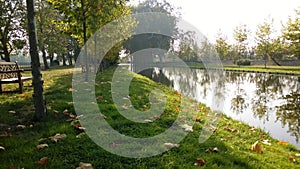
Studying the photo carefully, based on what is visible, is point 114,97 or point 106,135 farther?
point 114,97

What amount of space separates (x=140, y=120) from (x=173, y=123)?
2.70 ft

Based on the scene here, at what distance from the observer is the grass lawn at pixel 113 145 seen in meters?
3.70

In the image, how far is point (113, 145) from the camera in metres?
4.25

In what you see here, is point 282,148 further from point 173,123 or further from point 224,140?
point 173,123

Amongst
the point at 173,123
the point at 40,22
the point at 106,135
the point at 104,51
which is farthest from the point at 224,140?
the point at 40,22

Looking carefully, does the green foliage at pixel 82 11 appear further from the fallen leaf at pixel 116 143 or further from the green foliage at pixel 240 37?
the green foliage at pixel 240 37

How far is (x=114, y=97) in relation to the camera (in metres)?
8.24

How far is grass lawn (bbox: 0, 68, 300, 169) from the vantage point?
146 inches

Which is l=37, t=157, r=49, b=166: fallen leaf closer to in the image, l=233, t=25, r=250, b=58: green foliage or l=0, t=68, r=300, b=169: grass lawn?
l=0, t=68, r=300, b=169: grass lawn

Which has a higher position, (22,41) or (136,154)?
(22,41)

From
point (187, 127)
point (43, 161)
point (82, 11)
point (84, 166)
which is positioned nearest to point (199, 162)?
point (84, 166)

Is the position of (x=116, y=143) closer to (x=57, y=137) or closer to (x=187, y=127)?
(x=57, y=137)

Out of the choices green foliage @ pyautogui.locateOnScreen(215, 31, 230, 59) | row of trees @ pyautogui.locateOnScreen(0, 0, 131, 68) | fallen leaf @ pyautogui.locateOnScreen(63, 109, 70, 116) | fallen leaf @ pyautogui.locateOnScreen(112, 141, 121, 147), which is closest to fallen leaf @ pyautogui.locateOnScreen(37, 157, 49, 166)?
fallen leaf @ pyautogui.locateOnScreen(112, 141, 121, 147)

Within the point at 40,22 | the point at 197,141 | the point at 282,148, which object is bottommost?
the point at 282,148
